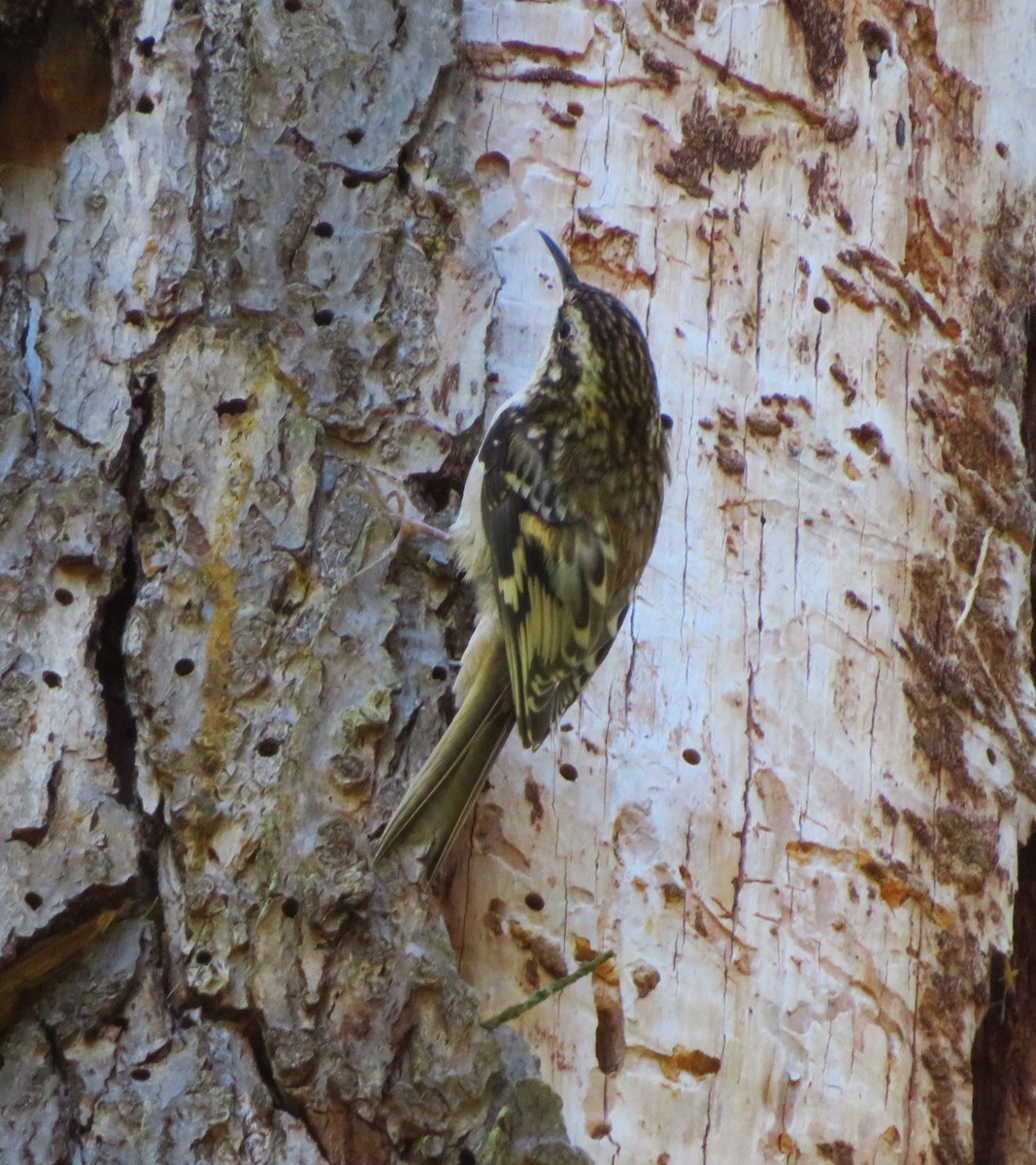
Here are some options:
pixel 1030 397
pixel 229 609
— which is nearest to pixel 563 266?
pixel 229 609

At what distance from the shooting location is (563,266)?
3168mm

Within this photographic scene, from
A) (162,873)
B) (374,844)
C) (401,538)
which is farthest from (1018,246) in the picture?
(162,873)

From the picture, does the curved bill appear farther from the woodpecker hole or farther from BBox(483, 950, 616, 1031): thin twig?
BBox(483, 950, 616, 1031): thin twig

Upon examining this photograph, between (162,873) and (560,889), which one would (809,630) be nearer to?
(560,889)

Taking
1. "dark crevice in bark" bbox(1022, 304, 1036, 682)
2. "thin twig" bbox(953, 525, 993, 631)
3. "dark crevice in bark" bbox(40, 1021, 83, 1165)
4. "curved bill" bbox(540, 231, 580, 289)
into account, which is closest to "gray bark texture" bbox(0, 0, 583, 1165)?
"dark crevice in bark" bbox(40, 1021, 83, 1165)

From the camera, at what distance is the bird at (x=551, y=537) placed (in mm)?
2826

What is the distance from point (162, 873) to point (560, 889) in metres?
0.62

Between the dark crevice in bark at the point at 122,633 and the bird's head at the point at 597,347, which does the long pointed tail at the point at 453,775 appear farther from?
the bird's head at the point at 597,347

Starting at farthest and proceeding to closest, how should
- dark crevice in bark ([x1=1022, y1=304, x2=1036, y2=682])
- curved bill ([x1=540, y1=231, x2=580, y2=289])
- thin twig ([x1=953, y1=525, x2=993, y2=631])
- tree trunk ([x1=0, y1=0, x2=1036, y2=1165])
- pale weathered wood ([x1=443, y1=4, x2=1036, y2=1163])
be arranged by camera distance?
dark crevice in bark ([x1=1022, y1=304, x2=1036, y2=682]), thin twig ([x1=953, y1=525, x2=993, y2=631]), curved bill ([x1=540, y1=231, x2=580, y2=289]), pale weathered wood ([x1=443, y1=4, x2=1036, y2=1163]), tree trunk ([x1=0, y1=0, x2=1036, y2=1165])

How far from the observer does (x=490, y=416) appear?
3.22m

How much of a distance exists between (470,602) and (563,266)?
0.61m

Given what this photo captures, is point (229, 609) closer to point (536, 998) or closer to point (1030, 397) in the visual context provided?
point (536, 998)

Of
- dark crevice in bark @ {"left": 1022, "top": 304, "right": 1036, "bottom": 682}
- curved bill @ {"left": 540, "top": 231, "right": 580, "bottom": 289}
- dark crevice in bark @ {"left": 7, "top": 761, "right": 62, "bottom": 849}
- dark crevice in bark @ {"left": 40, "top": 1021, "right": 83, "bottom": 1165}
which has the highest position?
curved bill @ {"left": 540, "top": 231, "right": 580, "bottom": 289}

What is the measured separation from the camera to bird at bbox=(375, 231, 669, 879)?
2.83 meters
